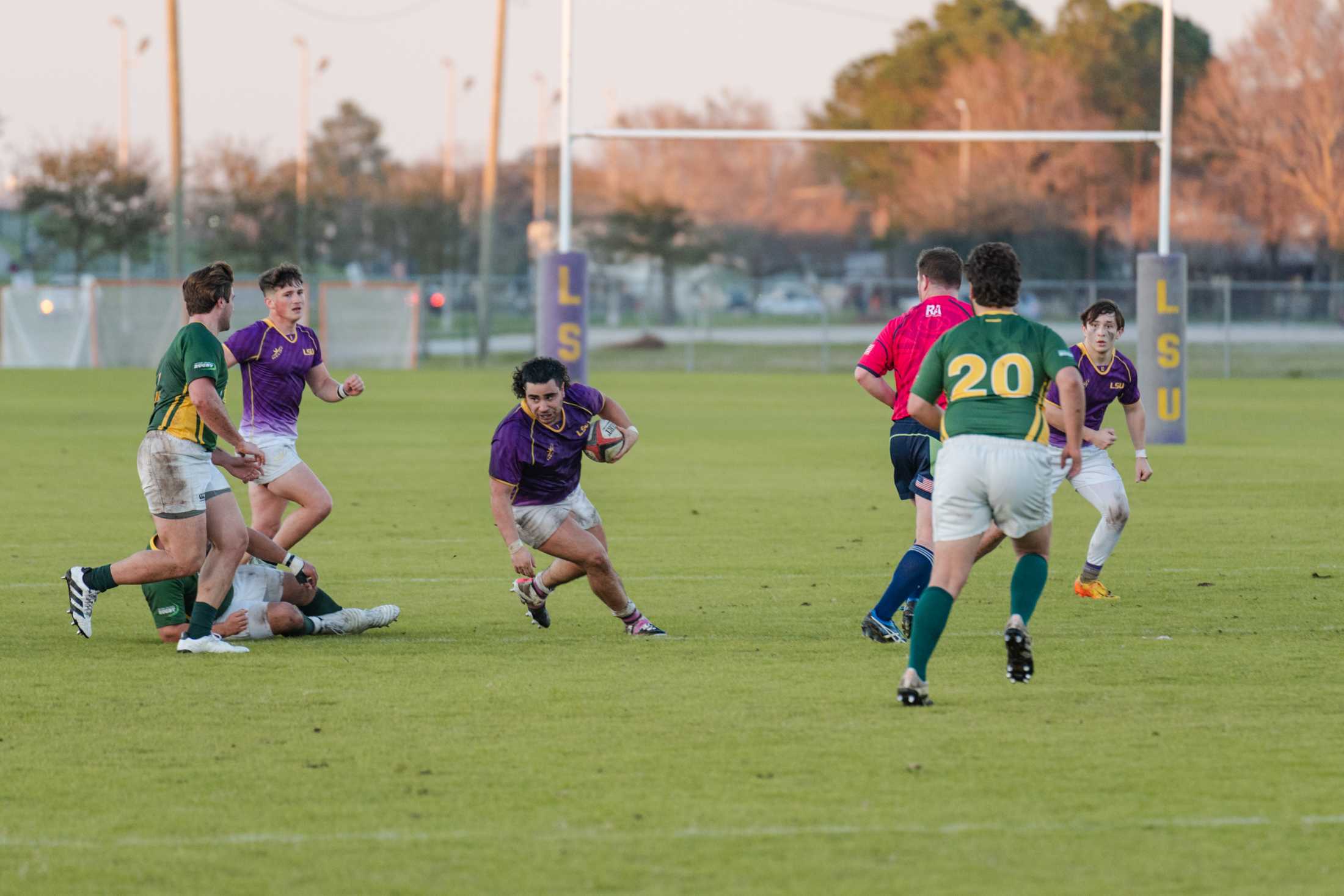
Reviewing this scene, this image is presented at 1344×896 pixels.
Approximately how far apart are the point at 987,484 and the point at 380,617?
3351 mm

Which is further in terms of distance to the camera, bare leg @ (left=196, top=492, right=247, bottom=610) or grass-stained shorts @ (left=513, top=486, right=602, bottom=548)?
grass-stained shorts @ (left=513, top=486, right=602, bottom=548)

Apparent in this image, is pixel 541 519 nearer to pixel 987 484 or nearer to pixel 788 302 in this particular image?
pixel 987 484

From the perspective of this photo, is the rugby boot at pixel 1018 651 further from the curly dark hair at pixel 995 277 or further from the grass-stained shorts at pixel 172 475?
the grass-stained shorts at pixel 172 475

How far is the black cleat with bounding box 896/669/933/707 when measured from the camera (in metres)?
6.87

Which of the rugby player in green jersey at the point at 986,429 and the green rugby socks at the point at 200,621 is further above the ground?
the rugby player in green jersey at the point at 986,429

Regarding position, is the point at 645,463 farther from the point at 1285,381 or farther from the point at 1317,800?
the point at 1285,381

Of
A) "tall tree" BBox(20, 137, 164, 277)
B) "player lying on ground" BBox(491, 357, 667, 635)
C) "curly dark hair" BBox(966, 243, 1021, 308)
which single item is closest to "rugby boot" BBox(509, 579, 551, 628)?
"player lying on ground" BBox(491, 357, 667, 635)

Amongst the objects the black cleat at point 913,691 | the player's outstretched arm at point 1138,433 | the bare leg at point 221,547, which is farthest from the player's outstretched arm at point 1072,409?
→ the bare leg at point 221,547

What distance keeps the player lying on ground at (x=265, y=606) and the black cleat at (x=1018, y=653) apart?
3.18 metres

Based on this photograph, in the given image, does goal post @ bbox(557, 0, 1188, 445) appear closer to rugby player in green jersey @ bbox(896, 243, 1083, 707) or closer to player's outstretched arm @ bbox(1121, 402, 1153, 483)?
player's outstretched arm @ bbox(1121, 402, 1153, 483)

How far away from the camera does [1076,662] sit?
25.9 feet

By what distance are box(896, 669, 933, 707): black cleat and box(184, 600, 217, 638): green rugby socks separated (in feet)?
10.5

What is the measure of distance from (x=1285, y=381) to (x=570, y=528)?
3235cm

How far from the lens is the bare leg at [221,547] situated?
26.8 feet
